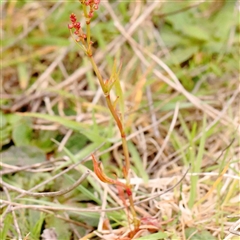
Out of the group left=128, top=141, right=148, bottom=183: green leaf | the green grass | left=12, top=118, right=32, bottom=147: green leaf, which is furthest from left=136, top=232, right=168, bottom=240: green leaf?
left=12, top=118, right=32, bottom=147: green leaf

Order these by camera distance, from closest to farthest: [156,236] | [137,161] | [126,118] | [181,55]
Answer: [156,236], [137,161], [126,118], [181,55]

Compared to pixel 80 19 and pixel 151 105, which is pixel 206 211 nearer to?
pixel 151 105

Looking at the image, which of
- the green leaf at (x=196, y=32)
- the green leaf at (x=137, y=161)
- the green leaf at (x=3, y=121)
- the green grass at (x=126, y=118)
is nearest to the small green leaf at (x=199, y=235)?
the green grass at (x=126, y=118)

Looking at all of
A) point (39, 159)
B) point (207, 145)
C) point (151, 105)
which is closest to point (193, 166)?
point (207, 145)

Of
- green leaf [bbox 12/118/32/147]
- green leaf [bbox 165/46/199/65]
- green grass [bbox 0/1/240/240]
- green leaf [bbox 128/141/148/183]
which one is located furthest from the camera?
green leaf [bbox 165/46/199/65]

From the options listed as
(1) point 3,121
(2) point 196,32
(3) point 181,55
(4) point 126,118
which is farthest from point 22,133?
(2) point 196,32

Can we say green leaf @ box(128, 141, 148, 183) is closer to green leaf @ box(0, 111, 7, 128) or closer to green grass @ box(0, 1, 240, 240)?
green grass @ box(0, 1, 240, 240)

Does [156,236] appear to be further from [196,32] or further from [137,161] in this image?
[196,32]

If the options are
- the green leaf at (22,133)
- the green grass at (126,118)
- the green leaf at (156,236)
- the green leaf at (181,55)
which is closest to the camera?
the green leaf at (156,236)

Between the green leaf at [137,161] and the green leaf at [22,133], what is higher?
the green leaf at [22,133]

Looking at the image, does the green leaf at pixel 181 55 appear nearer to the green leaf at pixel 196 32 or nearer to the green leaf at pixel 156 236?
the green leaf at pixel 196 32
